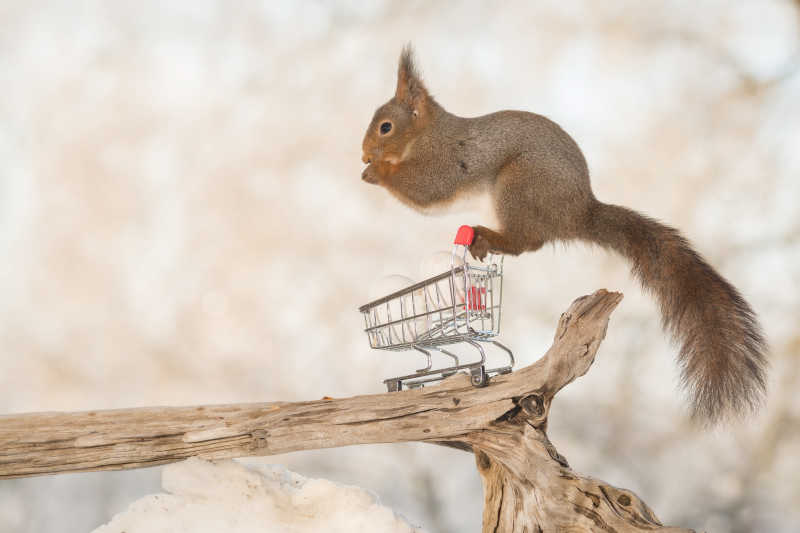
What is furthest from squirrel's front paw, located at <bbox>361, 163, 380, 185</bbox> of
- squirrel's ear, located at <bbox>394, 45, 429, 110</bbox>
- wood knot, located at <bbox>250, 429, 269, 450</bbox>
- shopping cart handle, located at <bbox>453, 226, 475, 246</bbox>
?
wood knot, located at <bbox>250, 429, 269, 450</bbox>

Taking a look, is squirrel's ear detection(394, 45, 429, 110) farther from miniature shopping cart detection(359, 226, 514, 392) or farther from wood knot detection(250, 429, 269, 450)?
wood knot detection(250, 429, 269, 450)

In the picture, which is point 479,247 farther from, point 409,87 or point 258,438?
point 258,438

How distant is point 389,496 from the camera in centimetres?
280

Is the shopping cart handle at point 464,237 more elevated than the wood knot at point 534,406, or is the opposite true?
the shopping cart handle at point 464,237

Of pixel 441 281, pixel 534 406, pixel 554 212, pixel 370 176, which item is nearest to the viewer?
pixel 534 406

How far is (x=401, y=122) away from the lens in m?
1.94

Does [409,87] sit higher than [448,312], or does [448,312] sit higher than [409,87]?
[409,87]

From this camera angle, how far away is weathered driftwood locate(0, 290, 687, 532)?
1.44m

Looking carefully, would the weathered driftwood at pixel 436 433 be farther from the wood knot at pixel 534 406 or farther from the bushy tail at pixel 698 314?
the bushy tail at pixel 698 314

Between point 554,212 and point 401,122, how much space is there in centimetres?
44

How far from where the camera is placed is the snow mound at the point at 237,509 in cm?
169

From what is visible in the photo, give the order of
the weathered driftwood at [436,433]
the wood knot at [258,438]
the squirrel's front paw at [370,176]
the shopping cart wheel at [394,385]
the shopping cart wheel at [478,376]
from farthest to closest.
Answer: the squirrel's front paw at [370,176] → the shopping cart wheel at [394,385] → the wood knot at [258,438] → the shopping cart wheel at [478,376] → the weathered driftwood at [436,433]

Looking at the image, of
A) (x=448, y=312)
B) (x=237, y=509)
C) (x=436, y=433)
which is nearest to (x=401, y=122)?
(x=448, y=312)

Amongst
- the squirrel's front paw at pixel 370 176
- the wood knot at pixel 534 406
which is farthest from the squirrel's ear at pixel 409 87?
the wood knot at pixel 534 406
